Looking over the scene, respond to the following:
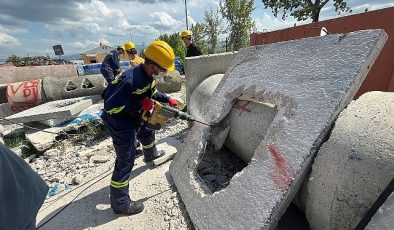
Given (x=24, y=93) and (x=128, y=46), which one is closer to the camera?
(x=128, y=46)

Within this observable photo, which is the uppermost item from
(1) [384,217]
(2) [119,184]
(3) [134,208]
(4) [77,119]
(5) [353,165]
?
(5) [353,165]

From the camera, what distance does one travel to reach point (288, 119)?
6.43 feet

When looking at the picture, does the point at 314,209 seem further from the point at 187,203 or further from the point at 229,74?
the point at 229,74

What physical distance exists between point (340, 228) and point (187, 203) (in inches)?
54.1

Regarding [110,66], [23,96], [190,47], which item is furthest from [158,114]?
[23,96]

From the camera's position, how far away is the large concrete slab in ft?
5.63

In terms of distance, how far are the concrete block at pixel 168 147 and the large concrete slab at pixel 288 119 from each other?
1.28 m

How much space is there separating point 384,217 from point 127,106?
238 cm

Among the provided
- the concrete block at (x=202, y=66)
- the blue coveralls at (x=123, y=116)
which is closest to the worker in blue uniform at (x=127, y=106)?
the blue coveralls at (x=123, y=116)

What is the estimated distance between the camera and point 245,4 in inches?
Answer: 627

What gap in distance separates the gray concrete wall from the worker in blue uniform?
28.2ft

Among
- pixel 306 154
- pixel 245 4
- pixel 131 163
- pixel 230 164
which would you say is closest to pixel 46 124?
pixel 131 163

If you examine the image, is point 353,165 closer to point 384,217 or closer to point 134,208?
point 384,217

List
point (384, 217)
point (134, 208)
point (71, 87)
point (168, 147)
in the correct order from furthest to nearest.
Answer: point (71, 87) < point (168, 147) < point (134, 208) < point (384, 217)
